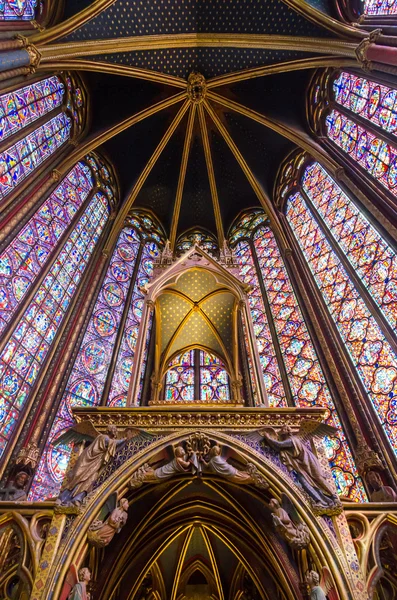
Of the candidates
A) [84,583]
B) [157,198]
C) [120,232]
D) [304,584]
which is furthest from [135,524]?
[157,198]

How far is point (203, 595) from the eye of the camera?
23.8 ft

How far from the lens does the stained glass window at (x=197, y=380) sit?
10375 millimetres

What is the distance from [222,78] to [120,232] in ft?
17.7

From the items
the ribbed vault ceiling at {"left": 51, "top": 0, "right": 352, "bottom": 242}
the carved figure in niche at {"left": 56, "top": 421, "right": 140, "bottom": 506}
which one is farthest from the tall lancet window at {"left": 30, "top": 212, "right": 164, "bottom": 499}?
the carved figure in niche at {"left": 56, "top": 421, "right": 140, "bottom": 506}

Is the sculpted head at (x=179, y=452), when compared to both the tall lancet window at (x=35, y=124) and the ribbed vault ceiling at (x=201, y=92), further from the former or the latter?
the ribbed vault ceiling at (x=201, y=92)

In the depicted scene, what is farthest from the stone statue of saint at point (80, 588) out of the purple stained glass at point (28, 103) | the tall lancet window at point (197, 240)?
the tall lancet window at point (197, 240)

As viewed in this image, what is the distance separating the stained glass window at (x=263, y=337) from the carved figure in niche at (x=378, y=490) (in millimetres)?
2268

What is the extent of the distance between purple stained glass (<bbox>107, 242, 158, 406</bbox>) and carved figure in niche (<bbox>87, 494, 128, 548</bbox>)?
4.42m

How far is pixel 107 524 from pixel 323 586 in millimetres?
2194

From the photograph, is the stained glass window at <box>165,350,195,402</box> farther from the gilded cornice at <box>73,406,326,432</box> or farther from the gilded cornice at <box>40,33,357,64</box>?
the gilded cornice at <box>40,33,357,64</box>

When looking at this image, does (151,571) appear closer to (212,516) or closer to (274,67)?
(212,516)

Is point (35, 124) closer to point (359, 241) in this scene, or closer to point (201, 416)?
point (359, 241)

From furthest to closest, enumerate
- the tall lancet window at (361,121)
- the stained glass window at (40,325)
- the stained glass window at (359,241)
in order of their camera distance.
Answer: the tall lancet window at (361,121) < the stained glass window at (359,241) < the stained glass window at (40,325)

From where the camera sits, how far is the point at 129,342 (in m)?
11.4
